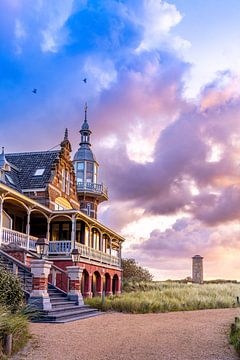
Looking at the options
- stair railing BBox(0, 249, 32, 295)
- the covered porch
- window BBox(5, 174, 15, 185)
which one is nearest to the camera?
stair railing BBox(0, 249, 32, 295)

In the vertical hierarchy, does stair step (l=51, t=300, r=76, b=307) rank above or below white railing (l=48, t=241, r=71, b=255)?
below

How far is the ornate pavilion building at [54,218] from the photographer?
85.6 feet

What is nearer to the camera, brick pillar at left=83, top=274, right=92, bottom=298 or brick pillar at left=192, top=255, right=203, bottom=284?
brick pillar at left=83, top=274, right=92, bottom=298

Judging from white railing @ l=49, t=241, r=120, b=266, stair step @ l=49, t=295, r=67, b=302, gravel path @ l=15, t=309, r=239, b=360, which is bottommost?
gravel path @ l=15, t=309, r=239, b=360

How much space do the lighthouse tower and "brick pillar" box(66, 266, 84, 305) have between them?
2138 centimetres

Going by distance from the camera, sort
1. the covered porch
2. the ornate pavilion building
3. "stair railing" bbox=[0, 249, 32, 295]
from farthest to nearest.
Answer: the ornate pavilion building < the covered porch < "stair railing" bbox=[0, 249, 32, 295]

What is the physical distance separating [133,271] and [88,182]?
45.0 feet

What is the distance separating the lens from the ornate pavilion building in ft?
85.6

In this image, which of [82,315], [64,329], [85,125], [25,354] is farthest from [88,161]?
[25,354]

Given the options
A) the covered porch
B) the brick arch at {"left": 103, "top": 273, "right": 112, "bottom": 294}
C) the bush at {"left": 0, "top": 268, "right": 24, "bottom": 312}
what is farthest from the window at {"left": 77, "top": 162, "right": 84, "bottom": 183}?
the bush at {"left": 0, "top": 268, "right": 24, "bottom": 312}

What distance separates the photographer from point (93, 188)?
4197 cm

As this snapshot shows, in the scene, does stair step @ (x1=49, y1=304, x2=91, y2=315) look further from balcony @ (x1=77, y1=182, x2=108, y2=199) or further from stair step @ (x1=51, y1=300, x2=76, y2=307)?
balcony @ (x1=77, y1=182, x2=108, y2=199)

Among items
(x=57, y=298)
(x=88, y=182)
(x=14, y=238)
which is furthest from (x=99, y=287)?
(x=57, y=298)

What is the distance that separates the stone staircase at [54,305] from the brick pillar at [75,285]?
0.24 metres
